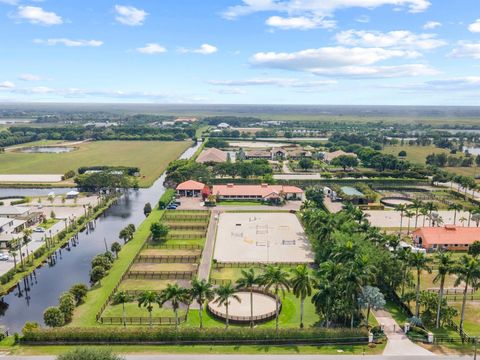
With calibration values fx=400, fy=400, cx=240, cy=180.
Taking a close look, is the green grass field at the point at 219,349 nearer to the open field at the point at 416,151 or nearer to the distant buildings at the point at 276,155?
the distant buildings at the point at 276,155

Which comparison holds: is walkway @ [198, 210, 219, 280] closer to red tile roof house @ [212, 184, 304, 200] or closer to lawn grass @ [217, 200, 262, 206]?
lawn grass @ [217, 200, 262, 206]

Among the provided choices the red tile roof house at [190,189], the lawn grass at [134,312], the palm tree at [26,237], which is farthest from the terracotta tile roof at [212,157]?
the lawn grass at [134,312]

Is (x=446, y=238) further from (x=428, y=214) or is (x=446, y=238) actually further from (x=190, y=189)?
(x=190, y=189)

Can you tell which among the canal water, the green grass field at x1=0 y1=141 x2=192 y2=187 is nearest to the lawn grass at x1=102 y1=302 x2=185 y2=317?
the canal water

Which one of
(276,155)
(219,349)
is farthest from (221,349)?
(276,155)

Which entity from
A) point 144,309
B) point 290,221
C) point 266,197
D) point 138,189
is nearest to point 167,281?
point 144,309
